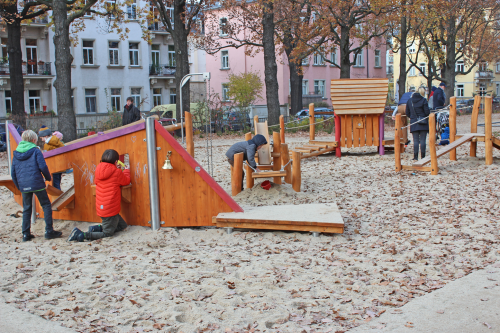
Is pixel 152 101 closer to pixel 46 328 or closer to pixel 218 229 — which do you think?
pixel 218 229

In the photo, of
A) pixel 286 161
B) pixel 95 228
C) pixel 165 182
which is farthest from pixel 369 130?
pixel 95 228

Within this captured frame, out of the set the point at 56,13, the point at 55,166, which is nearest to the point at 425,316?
the point at 55,166

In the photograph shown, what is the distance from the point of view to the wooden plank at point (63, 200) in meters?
7.35

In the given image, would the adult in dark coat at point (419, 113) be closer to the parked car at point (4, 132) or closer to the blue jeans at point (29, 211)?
the blue jeans at point (29, 211)

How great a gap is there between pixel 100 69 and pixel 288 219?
3612 centimetres

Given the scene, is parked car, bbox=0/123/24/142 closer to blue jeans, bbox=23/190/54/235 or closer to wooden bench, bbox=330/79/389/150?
wooden bench, bbox=330/79/389/150

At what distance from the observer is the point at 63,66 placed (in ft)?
58.2

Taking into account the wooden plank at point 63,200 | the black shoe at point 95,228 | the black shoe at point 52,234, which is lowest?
the black shoe at point 52,234

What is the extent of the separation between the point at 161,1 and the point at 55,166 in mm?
18682

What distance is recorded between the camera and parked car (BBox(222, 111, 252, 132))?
25375mm

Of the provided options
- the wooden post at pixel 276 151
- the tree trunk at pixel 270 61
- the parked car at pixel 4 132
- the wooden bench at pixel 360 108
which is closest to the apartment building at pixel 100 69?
the parked car at pixel 4 132

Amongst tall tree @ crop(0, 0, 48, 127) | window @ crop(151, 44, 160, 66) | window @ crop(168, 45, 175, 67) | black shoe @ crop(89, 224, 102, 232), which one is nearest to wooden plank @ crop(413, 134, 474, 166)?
black shoe @ crop(89, 224, 102, 232)

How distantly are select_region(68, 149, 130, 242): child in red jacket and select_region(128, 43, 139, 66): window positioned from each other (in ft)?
120

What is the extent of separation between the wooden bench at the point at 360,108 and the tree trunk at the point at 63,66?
9548 millimetres
